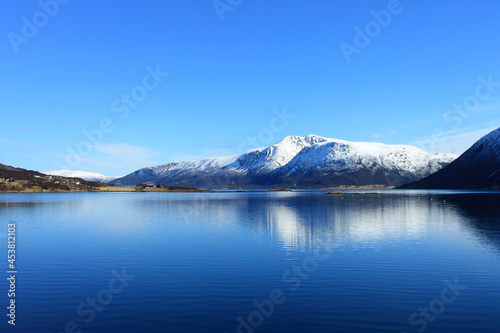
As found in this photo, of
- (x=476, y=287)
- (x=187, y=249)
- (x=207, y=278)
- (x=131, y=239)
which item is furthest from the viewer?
(x=131, y=239)

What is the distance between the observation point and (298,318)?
22.1 metres

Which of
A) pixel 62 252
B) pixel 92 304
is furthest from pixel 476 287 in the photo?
pixel 62 252

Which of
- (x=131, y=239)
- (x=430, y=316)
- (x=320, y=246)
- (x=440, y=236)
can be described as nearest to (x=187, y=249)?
(x=131, y=239)

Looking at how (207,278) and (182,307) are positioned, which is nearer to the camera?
(182,307)

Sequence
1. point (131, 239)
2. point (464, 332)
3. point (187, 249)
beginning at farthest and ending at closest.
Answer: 1. point (131, 239)
2. point (187, 249)
3. point (464, 332)

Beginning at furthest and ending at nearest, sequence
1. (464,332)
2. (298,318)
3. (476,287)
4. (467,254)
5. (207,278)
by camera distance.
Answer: (467,254)
(207,278)
(476,287)
(298,318)
(464,332)

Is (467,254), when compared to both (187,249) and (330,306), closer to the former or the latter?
(330,306)

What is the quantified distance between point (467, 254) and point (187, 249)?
105 feet

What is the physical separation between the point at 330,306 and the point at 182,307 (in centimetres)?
935

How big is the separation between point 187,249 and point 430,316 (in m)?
29.5

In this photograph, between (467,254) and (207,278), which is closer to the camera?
(207,278)

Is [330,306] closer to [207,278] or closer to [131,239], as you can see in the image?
[207,278]

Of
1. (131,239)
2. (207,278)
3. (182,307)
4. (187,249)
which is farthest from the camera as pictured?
(131,239)

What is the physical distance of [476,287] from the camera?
2878cm
